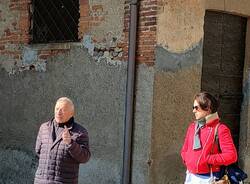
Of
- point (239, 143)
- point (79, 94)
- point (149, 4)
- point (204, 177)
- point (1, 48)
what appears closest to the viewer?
point (204, 177)

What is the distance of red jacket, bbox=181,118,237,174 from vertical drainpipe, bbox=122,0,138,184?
77.6 inches

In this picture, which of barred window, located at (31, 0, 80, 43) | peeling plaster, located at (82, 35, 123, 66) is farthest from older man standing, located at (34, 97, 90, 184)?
barred window, located at (31, 0, 80, 43)

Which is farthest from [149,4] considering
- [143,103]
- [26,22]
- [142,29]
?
[26,22]

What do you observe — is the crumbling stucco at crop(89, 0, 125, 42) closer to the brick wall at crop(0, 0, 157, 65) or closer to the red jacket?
the brick wall at crop(0, 0, 157, 65)

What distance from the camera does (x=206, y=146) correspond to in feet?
15.0

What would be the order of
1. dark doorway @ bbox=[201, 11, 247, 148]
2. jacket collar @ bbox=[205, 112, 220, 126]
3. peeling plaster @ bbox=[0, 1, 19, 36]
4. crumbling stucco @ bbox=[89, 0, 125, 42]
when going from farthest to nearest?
peeling plaster @ bbox=[0, 1, 19, 36] < dark doorway @ bbox=[201, 11, 247, 148] < crumbling stucco @ bbox=[89, 0, 125, 42] < jacket collar @ bbox=[205, 112, 220, 126]

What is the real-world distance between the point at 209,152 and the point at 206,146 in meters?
0.06

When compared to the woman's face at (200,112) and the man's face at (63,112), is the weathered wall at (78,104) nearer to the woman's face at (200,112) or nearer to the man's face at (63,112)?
the man's face at (63,112)

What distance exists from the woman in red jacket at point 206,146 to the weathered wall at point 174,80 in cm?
181

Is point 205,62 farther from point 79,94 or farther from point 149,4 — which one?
point 79,94

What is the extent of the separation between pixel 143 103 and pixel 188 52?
0.95 m

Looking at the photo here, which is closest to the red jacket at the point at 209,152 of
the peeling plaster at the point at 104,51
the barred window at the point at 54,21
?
the peeling plaster at the point at 104,51

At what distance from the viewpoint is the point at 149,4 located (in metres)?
6.59

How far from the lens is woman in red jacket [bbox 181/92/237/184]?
4.53 meters
